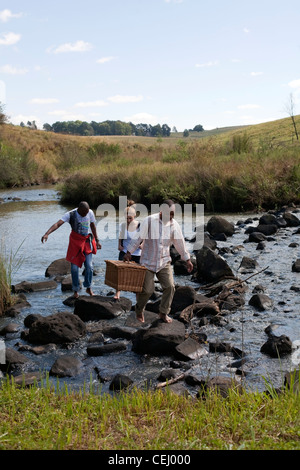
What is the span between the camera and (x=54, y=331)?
7965 millimetres

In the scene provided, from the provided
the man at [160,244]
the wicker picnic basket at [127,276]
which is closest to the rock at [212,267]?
the man at [160,244]

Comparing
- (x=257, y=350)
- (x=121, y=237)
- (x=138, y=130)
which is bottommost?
(x=257, y=350)

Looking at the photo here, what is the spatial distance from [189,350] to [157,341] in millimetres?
461

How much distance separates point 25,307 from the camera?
10.1 meters

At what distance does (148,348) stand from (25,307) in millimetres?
3502

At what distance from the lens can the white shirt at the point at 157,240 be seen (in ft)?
26.1

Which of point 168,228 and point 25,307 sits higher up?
point 168,228

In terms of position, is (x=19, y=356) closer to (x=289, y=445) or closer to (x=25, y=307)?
(x=25, y=307)

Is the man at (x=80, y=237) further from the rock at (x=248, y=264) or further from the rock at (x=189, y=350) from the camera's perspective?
the rock at (x=248, y=264)

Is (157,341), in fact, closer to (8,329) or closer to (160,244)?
(160,244)

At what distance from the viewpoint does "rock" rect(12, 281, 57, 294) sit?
11203 millimetres

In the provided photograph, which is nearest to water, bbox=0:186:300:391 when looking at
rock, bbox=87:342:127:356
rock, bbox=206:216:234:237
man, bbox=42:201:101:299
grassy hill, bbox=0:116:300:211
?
rock, bbox=87:342:127:356
